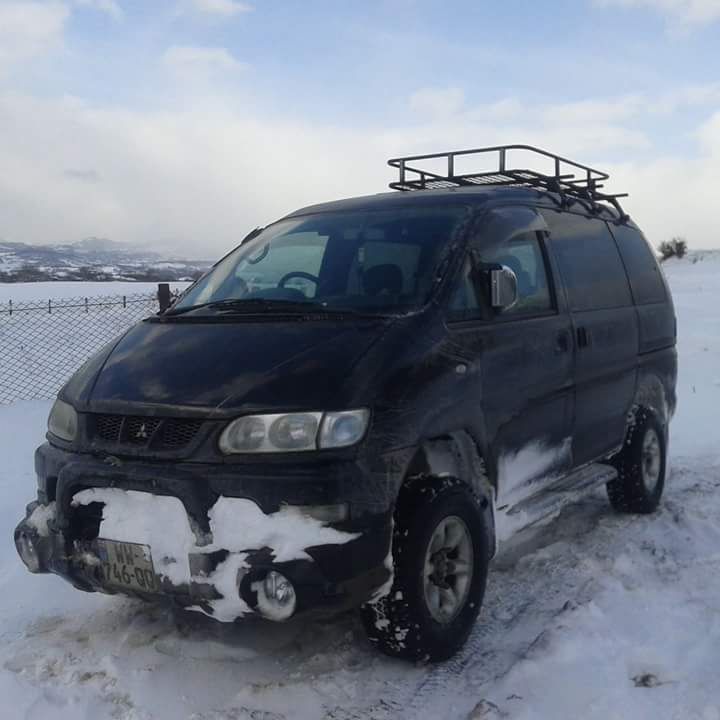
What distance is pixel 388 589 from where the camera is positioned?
3.02 m

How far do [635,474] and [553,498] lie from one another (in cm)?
129

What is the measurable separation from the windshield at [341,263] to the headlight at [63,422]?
851mm

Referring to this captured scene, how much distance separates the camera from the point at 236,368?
3082 millimetres

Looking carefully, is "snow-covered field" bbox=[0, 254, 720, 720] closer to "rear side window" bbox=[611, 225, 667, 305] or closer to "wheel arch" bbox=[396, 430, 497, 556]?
"wheel arch" bbox=[396, 430, 497, 556]

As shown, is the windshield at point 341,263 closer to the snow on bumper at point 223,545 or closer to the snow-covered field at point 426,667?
the snow on bumper at point 223,545

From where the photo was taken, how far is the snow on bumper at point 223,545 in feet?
9.26

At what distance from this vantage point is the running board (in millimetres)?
3852

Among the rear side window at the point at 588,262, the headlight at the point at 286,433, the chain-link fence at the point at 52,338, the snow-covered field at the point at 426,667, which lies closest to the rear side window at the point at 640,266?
the rear side window at the point at 588,262

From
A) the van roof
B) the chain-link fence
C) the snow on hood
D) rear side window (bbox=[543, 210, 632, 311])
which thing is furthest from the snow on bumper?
the chain-link fence

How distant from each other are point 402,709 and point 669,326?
3842 millimetres

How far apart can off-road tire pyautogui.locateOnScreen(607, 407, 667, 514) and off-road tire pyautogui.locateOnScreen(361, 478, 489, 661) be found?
2307mm

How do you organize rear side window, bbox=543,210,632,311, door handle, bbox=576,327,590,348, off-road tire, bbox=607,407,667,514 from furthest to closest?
off-road tire, bbox=607,407,667,514
rear side window, bbox=543,210,632,311
door handle, bbox=576,327,590,348

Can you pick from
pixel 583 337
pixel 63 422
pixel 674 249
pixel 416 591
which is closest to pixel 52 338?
pixel 63 422

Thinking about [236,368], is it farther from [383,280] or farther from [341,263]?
[341,263]
